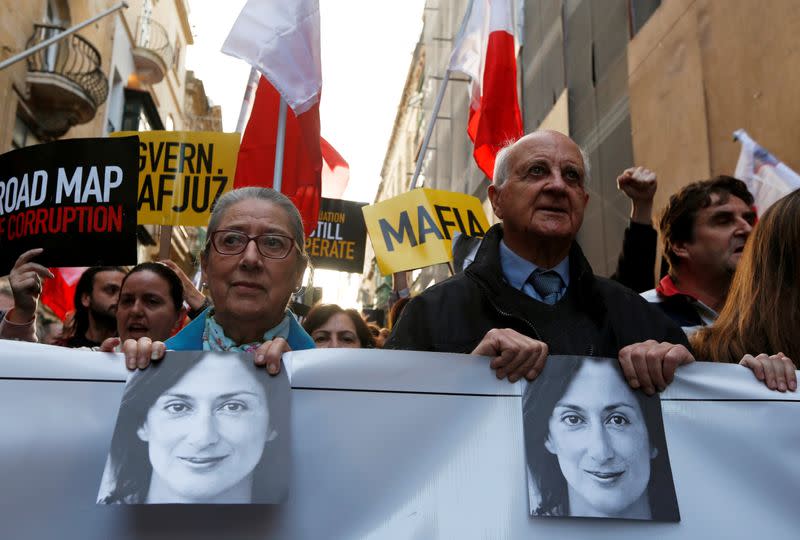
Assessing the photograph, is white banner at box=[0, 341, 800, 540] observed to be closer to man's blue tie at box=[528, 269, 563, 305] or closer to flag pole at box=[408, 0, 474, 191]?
man's blue tie at box=[528, 269, 563, 305]

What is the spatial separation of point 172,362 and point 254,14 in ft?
11.0

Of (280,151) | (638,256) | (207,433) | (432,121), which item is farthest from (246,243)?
(432,121)

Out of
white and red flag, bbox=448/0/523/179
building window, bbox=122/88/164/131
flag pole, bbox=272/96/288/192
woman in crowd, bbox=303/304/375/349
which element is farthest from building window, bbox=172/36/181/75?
woman in crowd, bbox=303/304/375/349

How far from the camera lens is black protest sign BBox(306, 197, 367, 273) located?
A: 709 cm

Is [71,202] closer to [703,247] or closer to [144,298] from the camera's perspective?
[144,298]

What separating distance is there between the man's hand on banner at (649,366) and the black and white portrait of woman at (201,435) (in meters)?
0.70

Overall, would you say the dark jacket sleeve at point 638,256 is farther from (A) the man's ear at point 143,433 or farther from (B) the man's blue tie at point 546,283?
(A) the man's ear at point 143,433

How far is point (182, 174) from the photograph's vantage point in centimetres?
490

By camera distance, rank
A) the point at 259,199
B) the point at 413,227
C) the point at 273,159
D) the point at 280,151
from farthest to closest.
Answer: the point at 413,227, the point at 273,159, the point at 280,151, the point at 259,199

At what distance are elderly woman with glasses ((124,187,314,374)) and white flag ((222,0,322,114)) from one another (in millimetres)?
2464

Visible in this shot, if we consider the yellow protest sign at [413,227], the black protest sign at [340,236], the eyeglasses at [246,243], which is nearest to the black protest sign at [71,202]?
the eyeglasses at [246,243]

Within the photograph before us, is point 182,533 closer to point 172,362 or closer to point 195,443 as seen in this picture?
point 195,443

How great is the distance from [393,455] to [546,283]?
2.67 ft

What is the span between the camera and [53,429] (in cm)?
148
